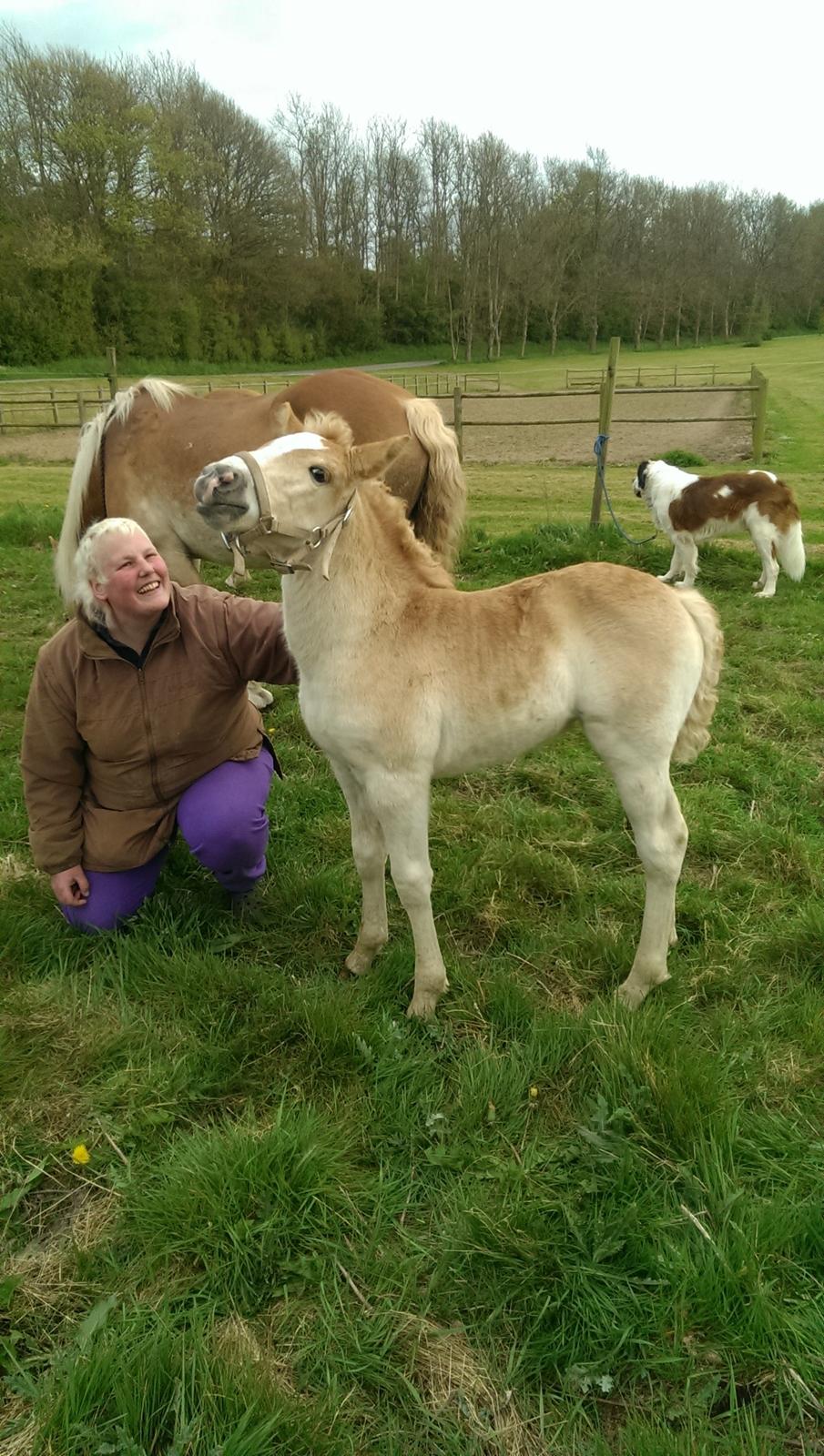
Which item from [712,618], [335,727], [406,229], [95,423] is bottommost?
[335,727]

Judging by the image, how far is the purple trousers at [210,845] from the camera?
9.84ft

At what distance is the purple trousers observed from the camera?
118 inches

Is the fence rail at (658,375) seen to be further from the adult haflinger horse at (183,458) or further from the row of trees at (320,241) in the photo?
the adult haflinger horse at (183,458)

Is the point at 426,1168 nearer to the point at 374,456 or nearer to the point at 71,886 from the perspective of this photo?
the point at 71,886

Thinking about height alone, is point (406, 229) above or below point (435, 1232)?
above

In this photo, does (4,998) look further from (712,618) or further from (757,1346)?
(712,618)

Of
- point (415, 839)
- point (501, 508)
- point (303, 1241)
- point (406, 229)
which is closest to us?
point (303, 1241)

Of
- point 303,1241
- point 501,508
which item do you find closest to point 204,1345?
point 303,1241

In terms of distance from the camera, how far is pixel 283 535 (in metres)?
2.30

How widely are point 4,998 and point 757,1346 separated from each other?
91.6 inches

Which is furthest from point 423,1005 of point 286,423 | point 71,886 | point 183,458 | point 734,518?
point 734,518

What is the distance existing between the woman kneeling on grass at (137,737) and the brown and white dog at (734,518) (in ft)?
19.8

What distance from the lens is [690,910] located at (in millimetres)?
3184

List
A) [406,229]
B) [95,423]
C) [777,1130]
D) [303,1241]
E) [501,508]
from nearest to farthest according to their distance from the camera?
[303,1241] → [777,1130] → [95,423] → [501,508] → [406,229]
